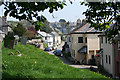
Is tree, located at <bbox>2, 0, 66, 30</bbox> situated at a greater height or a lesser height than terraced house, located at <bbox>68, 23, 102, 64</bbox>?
greater

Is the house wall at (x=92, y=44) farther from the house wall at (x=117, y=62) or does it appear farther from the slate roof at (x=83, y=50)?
the house wall at (x=117, y=62)

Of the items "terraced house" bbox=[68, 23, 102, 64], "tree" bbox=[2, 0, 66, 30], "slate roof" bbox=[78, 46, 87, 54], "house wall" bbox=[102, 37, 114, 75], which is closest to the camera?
"tree" bbox=[2, 0, 66, 30]

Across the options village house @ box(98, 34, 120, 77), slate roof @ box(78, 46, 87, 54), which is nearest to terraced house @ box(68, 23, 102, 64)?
slate roof @ box(78, 46, 87, 54)

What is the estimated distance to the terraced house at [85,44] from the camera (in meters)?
33.8

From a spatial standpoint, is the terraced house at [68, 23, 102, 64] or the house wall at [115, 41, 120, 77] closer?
the house wall at [115, 41, 120, 77]

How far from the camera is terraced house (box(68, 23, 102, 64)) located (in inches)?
1330

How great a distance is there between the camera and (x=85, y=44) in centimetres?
3494

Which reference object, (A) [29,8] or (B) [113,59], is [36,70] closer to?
(A) [29,8]

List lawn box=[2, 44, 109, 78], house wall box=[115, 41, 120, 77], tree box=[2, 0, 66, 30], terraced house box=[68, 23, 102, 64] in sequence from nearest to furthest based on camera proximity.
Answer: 1. tree box=[2, 0, 66, 30]
2. lawn box=[2, 44, 109, 78]
3. house wall box=[115, 41, 120, 77]
4. terraced house box=[68, 23, 102, 64]

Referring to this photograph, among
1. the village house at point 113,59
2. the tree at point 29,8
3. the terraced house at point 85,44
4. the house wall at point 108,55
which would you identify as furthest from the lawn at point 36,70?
the terraced house at point 85,44

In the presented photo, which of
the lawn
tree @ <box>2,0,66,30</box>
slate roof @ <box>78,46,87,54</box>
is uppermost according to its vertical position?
tree @ <box>2,0,66,30</box>

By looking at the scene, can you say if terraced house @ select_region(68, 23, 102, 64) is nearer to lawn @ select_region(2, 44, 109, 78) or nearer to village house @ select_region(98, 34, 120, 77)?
village house @ select_region(98, 34, 120, 77)

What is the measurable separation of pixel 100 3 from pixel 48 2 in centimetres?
251

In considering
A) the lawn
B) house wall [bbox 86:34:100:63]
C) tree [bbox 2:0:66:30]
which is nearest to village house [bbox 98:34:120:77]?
house wall [bbox 86:34:100:63]
